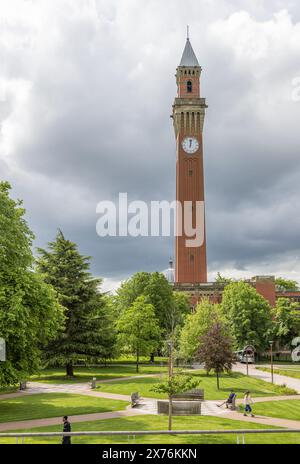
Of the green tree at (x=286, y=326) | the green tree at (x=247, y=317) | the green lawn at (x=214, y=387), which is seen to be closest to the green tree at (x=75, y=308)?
the green lawn at (x=214, y=387)

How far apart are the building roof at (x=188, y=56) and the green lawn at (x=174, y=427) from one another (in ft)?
262

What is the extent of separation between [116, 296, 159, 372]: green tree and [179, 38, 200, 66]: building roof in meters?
56.8

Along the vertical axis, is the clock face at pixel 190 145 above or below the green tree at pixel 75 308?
above

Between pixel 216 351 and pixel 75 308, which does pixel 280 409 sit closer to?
pixel 216 351

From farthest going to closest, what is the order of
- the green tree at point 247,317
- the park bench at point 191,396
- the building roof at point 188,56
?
the building roof at point 188,56 < the green tree at point 247,317 < the park bench at point 191,396

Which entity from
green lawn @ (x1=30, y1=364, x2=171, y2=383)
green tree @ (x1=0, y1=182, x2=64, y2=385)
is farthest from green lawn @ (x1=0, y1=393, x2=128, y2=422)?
green lawn @ (x1=30, y1=364, x2=171, y2=383)

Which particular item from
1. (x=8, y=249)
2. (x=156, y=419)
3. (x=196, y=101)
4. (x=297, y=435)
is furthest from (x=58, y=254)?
(x=196, y=101)

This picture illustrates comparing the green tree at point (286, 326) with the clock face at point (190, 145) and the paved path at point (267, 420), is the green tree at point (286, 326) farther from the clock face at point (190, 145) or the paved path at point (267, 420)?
the paved path at point (267, 420)

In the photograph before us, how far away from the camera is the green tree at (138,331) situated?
49156 millimetres

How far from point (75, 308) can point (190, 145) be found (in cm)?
5028

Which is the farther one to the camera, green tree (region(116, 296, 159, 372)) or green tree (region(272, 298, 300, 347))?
green tree (region(272, 298, 300, 347))

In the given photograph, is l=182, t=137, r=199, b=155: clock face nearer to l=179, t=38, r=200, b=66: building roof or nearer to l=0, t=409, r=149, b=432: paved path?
l=179, t=38, r=200, b=66: building roof

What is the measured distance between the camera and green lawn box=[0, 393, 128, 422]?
78.7ft
